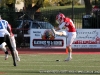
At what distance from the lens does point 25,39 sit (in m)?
29.5

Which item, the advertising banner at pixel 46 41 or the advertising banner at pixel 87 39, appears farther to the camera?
the advertising banner at pixel 87 39

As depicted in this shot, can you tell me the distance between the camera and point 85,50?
2783 cm

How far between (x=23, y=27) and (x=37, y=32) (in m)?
1.73

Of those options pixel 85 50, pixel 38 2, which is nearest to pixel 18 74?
pixel 85 50

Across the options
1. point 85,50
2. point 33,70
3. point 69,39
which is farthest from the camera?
point 85,50

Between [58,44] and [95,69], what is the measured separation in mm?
12521

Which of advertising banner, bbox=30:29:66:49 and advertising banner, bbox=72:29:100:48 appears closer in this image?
advertising banner, bbox=30:29:66:49

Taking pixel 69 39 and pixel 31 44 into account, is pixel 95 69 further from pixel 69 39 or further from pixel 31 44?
pixel 31 44

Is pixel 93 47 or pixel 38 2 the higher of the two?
pixel 38 2

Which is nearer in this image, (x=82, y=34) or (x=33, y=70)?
(x=33, y=70)

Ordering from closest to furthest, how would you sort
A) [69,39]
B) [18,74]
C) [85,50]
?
[18,74], [69,39], [85,50]

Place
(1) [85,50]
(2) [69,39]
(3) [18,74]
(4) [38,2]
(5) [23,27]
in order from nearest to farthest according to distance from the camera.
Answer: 1. (3) [18,74]
2. (2) [69,39]
3. (1) [85,50]
4. (5) [23,27]
5. (4) [38,2]

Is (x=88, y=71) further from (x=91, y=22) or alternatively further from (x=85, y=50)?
(x=91, y=22)

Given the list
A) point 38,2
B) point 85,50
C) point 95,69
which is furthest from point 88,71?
point 38,2
